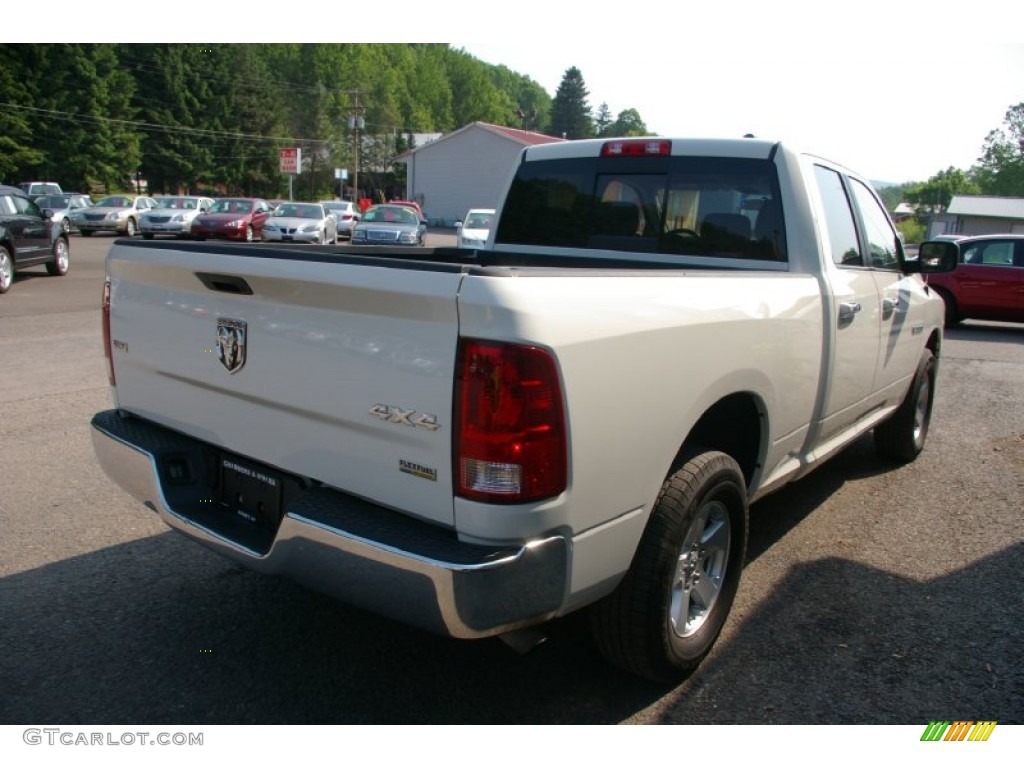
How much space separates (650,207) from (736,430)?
142cm

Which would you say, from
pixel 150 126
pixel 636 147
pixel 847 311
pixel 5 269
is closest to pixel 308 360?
pixel 636 147

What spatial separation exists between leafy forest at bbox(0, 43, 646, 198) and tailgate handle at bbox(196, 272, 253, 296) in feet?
184

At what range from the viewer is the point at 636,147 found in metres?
4.24

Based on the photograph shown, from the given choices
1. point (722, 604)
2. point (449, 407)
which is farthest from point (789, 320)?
point (449, 407)

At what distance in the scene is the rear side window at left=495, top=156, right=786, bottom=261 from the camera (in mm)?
3902

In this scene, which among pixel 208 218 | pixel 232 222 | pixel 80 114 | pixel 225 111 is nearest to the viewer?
pixel 232 222

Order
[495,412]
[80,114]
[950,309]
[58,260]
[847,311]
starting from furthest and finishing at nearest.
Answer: [80,114]
[58,260]
[950,309]
[847,311]
[495,412]

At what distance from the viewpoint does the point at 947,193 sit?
11462cm

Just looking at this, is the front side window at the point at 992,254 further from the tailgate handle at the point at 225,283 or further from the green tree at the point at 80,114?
the green tree at the point at 80,114

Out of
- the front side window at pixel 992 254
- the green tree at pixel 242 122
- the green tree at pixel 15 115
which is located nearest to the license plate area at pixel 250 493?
the front side window at pixel 992 254

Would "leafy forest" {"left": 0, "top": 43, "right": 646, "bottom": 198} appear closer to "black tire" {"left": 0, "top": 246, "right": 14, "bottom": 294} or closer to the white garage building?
the white garage building

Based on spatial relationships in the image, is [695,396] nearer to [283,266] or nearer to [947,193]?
[283,266]

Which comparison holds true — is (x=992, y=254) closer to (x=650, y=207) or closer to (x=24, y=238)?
(x=650, y=207)

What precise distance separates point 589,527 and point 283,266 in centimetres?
121
